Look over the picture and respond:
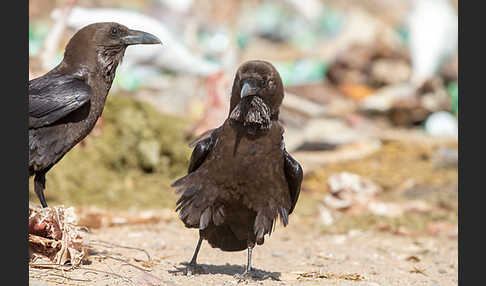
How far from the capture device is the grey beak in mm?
4051

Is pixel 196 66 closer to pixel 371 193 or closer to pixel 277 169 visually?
pixel 371 193

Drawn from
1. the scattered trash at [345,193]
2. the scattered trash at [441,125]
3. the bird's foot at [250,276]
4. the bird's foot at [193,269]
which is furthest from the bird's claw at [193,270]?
the scattered trash at [441,125]

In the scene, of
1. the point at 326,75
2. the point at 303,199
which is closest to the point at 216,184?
the point at 303,199

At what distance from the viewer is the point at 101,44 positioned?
4.83 metres

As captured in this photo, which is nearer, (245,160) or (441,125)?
(245,160)

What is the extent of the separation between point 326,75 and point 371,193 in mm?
8428

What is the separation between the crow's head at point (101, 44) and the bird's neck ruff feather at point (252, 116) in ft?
3.00

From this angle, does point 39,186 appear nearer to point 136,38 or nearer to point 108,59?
point 108,59

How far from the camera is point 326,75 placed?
16594 mm

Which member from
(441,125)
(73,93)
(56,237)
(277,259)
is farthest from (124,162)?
(441,125)

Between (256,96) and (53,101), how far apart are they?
1380mm

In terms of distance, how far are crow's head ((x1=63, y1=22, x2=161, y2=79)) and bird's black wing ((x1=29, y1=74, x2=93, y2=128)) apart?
27cm

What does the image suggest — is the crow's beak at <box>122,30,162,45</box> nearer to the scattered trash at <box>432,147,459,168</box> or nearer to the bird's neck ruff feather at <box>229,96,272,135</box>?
the bird's neck ruff feather at <box>229,96,272,135</box>

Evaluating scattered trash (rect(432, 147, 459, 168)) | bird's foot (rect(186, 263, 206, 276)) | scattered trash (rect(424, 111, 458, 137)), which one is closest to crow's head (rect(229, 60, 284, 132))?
bird's foot (rect(186, 263, 206, 276))
